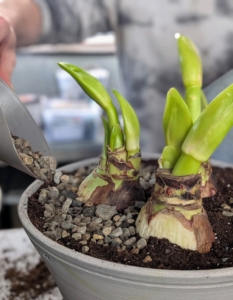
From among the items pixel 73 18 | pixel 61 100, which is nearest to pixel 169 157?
pixel 73 18

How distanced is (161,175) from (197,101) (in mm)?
97

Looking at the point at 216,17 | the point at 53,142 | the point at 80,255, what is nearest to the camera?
the point at 80,255

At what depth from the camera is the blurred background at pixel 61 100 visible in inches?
51.8

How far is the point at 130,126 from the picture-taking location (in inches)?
13.7

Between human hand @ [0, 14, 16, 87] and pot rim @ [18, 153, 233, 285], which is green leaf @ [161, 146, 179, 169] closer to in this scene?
pot rim @ [18, 153, 233, 285]

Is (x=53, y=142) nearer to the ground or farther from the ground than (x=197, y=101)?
nearer to the ground

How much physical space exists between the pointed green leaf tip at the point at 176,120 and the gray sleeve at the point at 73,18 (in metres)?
0.57

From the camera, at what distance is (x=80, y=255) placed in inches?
10.9

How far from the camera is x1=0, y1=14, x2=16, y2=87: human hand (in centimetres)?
46

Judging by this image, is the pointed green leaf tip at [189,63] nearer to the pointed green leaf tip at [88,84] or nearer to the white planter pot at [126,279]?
the pointed green leaf tip at [88,84]

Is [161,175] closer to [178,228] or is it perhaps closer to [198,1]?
[178,228]

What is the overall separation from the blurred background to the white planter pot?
90 centimetres

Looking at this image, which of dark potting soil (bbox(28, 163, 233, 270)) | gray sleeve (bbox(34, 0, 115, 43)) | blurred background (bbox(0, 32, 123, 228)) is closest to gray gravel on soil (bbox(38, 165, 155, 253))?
dark potting soil (bbox(28, 163, 233, 270))

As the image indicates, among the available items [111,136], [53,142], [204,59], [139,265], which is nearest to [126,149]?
[111,136]
